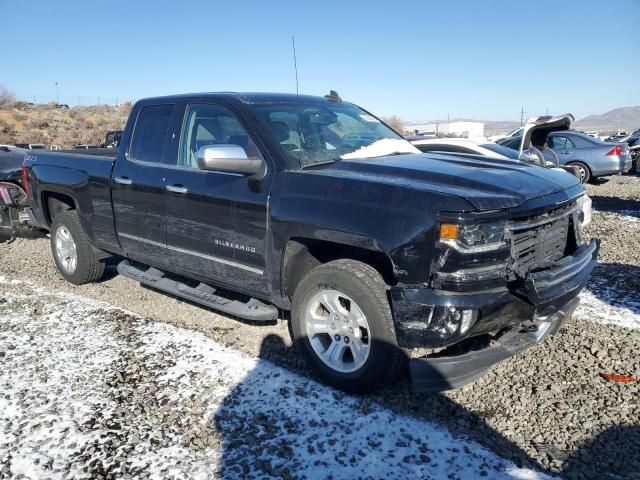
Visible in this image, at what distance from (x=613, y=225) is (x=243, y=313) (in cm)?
724

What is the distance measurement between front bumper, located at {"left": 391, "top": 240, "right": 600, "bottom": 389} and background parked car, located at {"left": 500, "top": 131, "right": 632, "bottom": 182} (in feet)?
37.4

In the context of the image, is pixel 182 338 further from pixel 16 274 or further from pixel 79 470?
pixel 16 274

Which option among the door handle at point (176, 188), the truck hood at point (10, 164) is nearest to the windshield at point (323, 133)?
the door handle at point (176, 188)

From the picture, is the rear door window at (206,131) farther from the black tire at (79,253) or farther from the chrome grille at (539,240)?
the chrome grille at (539,240)

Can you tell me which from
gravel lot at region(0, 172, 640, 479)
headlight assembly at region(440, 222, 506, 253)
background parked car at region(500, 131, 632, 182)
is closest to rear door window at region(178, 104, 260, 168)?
gravel lot at region(0, 172, 640, 479)

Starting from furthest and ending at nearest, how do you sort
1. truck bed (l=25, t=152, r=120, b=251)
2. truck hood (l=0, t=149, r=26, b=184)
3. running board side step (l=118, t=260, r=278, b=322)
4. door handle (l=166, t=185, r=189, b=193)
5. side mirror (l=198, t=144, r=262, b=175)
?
truck hood (l=0, t=149, r=26, b=184), truck bed (l=25, t=152, r=120, b=251), door handle (l=166, t=185, r=189, b=193), running board side step (l=118, t=260, r=278, b=322), side mirror (l=198, t=144, r=262, b=175)

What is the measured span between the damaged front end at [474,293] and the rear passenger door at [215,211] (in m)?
1.23

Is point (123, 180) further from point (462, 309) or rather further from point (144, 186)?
point (462, 309)

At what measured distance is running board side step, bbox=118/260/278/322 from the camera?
3719mm

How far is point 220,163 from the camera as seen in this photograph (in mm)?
3469

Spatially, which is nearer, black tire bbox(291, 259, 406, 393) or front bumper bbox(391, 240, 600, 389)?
front bumper bbox(391, 240, 600, 389)

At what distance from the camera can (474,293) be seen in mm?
2779

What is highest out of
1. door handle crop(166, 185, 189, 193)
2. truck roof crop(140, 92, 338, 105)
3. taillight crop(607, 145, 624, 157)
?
truck roof crop(140, 92, 338, 105)

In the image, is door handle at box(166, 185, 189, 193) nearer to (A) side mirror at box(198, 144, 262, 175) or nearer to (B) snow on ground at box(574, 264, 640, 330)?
(A) side mirror at box(198, 144, 262, 175)
